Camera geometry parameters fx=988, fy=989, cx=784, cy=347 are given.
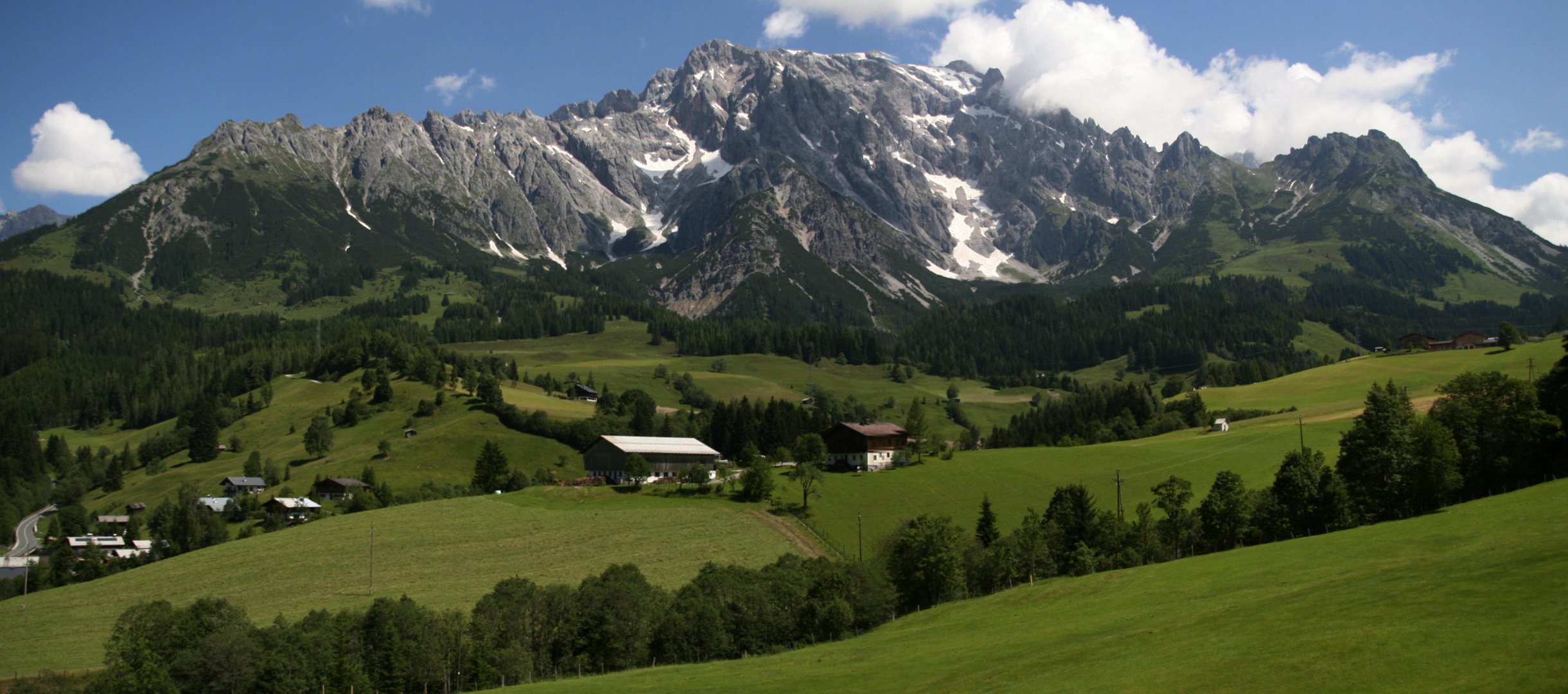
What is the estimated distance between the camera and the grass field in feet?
238

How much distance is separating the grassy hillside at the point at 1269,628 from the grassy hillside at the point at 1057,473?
3515 cm

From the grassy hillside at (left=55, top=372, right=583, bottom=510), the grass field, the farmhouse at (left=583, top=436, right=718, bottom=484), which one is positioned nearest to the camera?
the grass field

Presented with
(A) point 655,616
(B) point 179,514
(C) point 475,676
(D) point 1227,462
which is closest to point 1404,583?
(A) point 655,616

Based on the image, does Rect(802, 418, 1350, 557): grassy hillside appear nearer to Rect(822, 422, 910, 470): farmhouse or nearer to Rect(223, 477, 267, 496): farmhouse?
Rect(822, 422, 910, 470): farmhouse

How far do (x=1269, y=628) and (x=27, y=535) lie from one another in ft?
535

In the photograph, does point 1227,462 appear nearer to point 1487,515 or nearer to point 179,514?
point 1487,515

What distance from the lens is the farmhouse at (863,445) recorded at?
120125mm

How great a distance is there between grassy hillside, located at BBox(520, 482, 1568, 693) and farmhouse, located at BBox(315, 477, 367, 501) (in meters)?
87.3

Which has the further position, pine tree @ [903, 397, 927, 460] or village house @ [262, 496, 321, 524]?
pine tree @ [903, 397, 927, 460]

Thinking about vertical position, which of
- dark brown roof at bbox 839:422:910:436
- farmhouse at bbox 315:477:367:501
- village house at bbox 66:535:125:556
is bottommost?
village house at bbox 66:535:125:556

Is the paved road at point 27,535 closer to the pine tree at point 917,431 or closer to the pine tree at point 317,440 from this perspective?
the pine tree at point 317,440

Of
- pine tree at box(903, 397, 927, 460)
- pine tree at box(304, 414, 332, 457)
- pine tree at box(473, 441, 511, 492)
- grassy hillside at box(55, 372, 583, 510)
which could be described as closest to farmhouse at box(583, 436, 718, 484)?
pine tree at box(473, 441, 511, 492)

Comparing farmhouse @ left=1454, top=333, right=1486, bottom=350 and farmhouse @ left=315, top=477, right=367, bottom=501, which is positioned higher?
farmhouse @ left=1454, top=333, right=1486, bottom=350

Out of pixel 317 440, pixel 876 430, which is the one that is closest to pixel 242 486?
pixel 317 440
